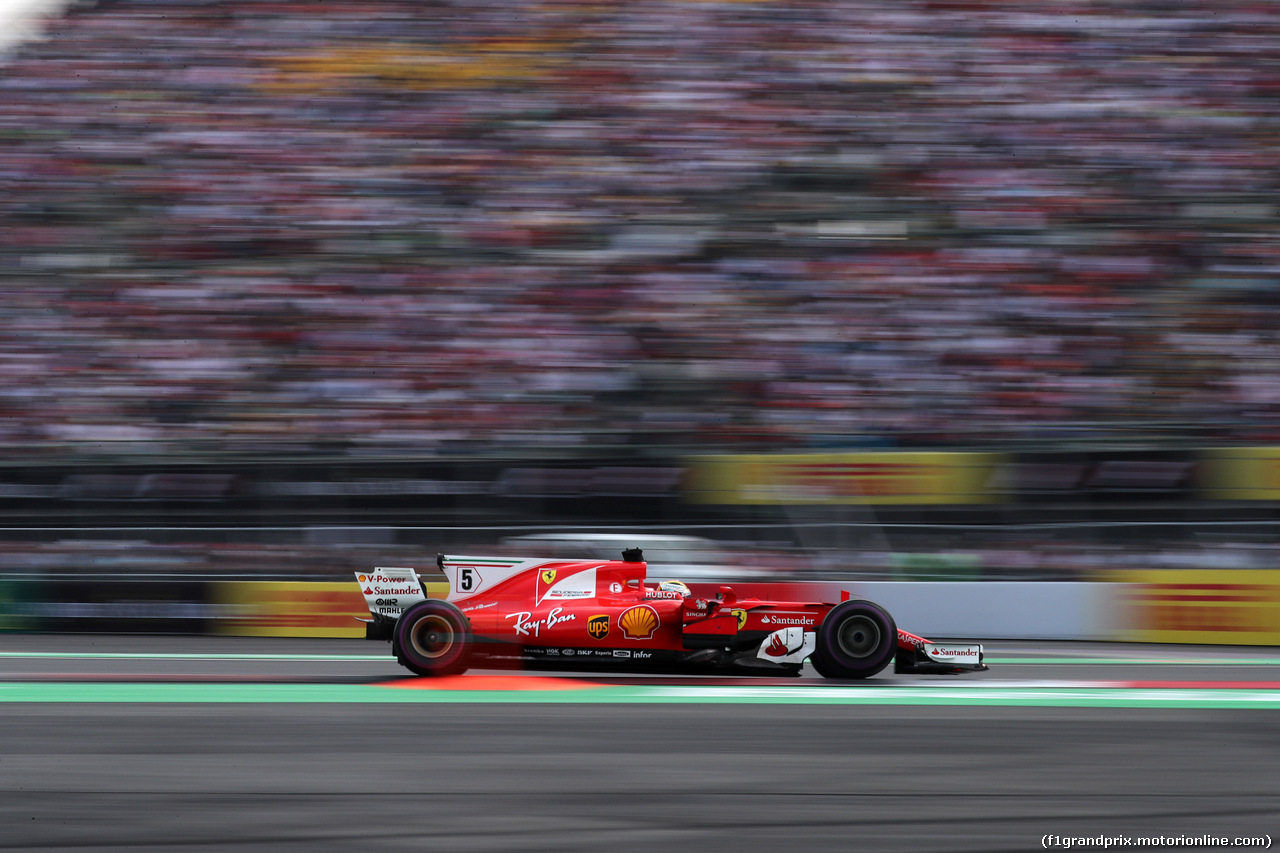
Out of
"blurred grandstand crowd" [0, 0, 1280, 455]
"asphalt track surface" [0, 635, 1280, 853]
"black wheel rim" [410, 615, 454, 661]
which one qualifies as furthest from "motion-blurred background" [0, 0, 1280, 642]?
"black wheel rim" [410, 615, 454, 661]

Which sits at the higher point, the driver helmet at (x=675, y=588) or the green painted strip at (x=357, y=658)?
the driver helmet at (x=675, y=588)

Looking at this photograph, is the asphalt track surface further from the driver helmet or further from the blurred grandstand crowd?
the blurred grandstand crowd

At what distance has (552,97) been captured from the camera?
15.9m

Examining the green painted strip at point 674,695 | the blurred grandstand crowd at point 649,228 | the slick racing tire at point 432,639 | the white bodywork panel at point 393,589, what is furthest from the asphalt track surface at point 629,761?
the blurred grandstand crowd at point 649,228

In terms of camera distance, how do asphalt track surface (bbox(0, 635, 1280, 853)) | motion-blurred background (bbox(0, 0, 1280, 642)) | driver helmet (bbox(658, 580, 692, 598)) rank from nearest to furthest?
asphalt track surface (bbox(0, 635, 1280, 853))
driver helmet (bbox(658, 580, 692, 598))
motion-blurred background (bbox(0, 0, 1280, 642))

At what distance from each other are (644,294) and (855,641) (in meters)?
6.81

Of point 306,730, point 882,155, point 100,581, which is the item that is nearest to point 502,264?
point 882,155

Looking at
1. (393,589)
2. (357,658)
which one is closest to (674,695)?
(393,589)

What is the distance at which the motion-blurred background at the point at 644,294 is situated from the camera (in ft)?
36.1

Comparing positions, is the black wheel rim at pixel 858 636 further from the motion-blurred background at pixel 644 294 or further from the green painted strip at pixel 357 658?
the motion-blurred background at pixel 644 294

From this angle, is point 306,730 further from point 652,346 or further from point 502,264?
point 502,264

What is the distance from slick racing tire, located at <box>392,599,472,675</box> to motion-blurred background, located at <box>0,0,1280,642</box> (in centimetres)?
319

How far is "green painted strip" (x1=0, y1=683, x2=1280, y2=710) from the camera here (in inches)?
275

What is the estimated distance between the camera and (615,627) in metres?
7.45
